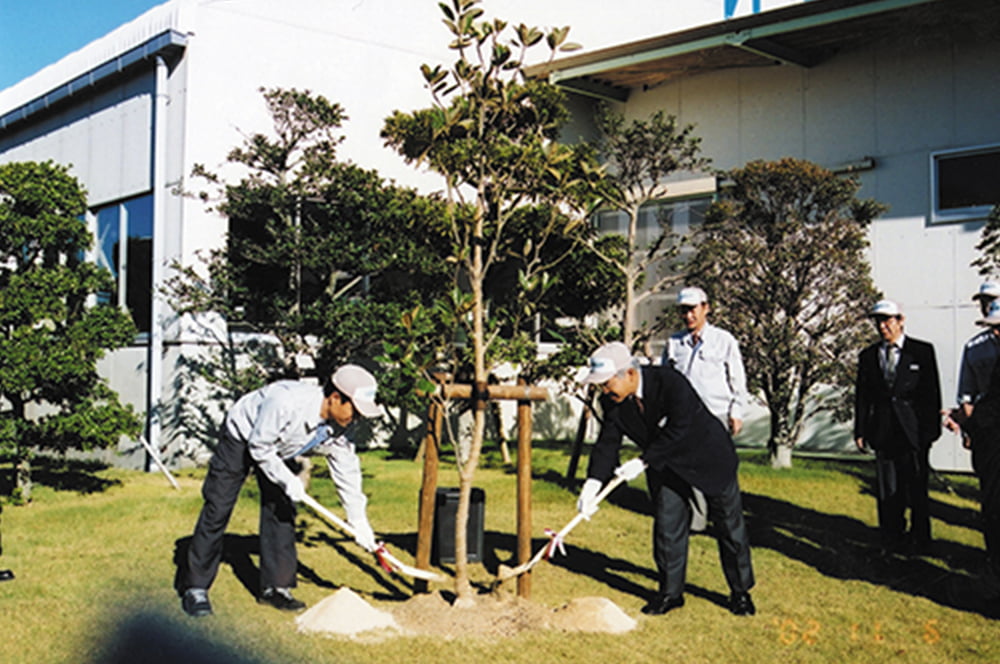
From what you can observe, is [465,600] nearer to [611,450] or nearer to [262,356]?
[611,450]

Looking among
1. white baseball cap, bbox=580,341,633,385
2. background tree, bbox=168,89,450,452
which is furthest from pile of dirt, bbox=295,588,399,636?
background tree, bbox=168,89,450,452

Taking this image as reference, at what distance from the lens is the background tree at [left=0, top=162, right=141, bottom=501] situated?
29.0 feet

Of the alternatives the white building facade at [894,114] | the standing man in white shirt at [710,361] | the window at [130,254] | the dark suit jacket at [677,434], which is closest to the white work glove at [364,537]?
the dark suit jacket at [677,434]

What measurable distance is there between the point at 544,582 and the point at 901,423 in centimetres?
291

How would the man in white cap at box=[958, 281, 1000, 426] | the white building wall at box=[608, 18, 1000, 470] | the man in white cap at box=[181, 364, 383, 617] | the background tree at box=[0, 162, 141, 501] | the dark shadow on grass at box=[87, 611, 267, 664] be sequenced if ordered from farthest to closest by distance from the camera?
the white building wall at box=[608, 18, 1000, 470] → the background tree at box=[0, 162, 141, 501] → the man in white cap at box=[958, 281, 1000, 426] → the man in white cap at box=[181, 364, 383, 617] → the dark shadow on grass at box=[87, 611, 267, 664]

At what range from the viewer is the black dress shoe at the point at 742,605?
18.3 ft

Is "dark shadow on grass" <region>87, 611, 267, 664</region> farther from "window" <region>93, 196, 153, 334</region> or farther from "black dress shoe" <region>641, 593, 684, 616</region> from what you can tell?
"window" <region>93, 196, 153, 334</region>

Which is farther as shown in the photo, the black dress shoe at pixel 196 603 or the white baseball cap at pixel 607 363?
the black dress shoe at pixel 196 603

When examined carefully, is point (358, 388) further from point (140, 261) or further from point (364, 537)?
point (140, 261)

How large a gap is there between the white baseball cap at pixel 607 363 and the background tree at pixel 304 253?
4639 millimetres

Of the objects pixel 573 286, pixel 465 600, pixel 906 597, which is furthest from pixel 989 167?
pixel 465 600

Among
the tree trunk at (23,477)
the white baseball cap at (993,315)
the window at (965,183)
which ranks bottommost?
the tree trunk at (23,477)

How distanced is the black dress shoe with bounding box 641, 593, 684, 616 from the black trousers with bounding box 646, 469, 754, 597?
0.03 meters

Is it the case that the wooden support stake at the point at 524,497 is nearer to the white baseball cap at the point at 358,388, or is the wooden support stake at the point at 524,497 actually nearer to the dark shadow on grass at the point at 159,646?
the white baseball cap at the point at 358,388
